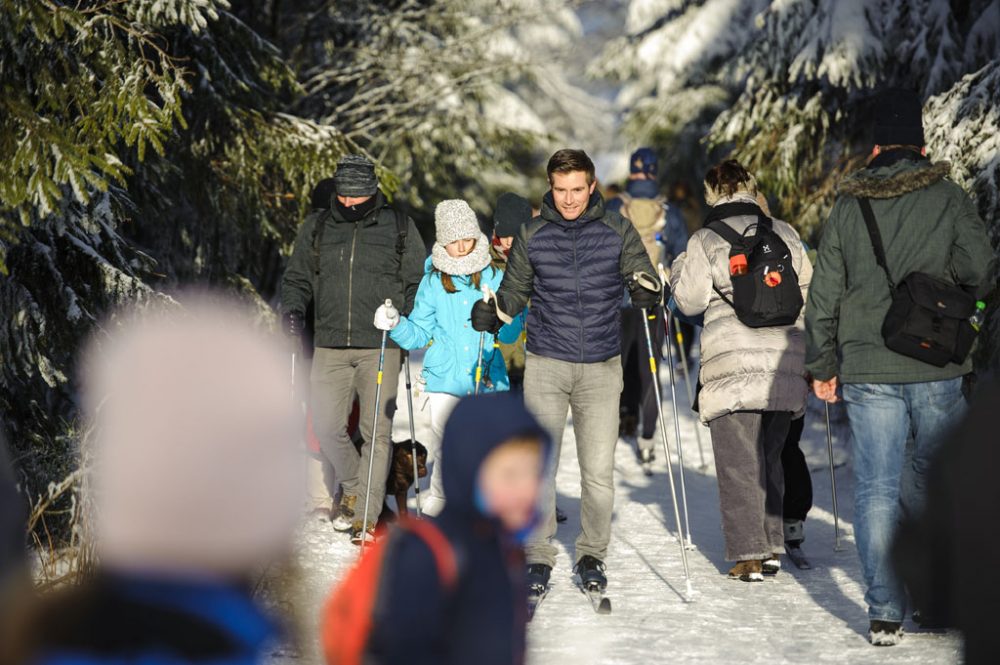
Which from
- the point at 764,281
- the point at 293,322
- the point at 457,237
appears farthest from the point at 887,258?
the point at 293,322

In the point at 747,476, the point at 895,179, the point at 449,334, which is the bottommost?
the point at 747,476

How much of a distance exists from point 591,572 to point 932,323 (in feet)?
7.31

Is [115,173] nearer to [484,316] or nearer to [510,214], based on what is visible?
[484,316]

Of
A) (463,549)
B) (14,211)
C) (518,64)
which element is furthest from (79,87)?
(518,64)

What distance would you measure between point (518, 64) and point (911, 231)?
772cm

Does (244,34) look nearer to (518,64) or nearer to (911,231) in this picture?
(518,64)

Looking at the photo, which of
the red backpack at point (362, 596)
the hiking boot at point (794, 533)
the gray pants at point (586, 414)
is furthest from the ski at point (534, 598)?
the red backpack at point (362, 596)

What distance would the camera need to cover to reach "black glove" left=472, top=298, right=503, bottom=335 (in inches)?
266

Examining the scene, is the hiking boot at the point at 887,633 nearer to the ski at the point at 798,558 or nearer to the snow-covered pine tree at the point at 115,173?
the ski at the point at 798,558

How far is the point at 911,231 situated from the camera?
5.59 metres

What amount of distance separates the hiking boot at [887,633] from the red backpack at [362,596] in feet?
11.4

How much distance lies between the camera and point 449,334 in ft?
24.2

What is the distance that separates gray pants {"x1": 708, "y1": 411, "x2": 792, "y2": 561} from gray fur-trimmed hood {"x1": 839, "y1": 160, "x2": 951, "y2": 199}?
5.46 ft

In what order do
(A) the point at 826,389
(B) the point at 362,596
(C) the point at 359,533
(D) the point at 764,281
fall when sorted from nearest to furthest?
(B) the point at 362,596, (A) the point at 826,389, (D) the point at 764,281, (C) the point at 359,533
